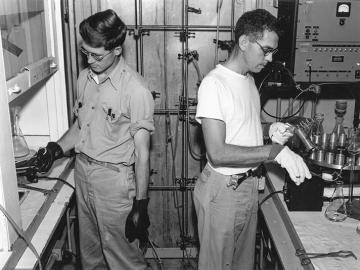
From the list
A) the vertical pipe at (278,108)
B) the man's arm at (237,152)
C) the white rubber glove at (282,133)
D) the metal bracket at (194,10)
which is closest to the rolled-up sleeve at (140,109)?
the man's arm at (237,152)

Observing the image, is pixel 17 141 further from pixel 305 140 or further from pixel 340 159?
pixel 340 159

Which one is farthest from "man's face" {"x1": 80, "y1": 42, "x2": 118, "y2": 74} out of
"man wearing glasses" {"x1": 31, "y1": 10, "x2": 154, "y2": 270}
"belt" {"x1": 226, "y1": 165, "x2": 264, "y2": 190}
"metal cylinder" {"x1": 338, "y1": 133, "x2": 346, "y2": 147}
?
"metal cylinder" {"x1": 338, "y1": 133, "x2": 346, "y2": 147}

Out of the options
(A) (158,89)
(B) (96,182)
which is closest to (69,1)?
(A) (158,89)

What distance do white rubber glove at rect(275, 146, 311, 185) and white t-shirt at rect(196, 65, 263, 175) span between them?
223 mm

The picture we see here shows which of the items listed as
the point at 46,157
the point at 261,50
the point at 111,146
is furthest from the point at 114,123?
the point at 261,50

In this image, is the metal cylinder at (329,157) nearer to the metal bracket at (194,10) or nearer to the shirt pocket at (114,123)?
the shirt pocket at (114,123)

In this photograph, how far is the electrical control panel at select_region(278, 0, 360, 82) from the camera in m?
2.78

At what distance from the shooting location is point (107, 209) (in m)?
2.32

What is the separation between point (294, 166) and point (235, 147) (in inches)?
10.4

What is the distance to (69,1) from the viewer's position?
297 centimetres

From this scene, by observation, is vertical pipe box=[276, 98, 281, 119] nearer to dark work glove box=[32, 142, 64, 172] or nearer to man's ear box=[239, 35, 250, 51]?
man's ear box=[239, 35, 250, 51]

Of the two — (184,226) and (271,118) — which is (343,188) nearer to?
(271,118)

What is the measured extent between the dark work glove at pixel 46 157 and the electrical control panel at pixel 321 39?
1.50 meters

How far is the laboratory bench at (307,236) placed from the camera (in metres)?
1.66
